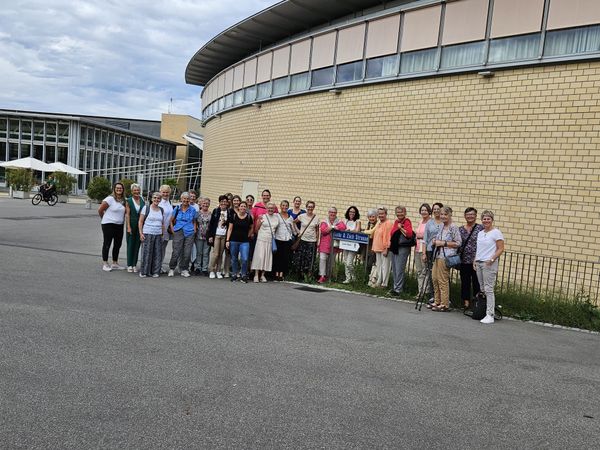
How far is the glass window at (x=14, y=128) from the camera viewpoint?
4194cm

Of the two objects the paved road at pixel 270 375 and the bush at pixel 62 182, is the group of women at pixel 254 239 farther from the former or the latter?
the bush at pixel 62 182

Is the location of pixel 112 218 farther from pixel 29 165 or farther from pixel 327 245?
pixel 29 165

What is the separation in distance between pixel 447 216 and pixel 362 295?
7.48 feet

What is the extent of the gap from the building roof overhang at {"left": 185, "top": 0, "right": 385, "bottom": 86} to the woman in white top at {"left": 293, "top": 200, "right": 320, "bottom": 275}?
810 cm

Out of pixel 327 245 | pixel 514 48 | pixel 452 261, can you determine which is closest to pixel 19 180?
pixel 327 245

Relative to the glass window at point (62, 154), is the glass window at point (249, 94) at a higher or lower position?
higher

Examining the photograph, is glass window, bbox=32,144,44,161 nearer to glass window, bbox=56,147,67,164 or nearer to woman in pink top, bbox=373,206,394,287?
glass window, bbox=56,147,67,164

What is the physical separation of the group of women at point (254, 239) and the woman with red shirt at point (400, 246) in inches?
0.7

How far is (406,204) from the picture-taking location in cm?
1312

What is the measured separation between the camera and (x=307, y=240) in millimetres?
10961

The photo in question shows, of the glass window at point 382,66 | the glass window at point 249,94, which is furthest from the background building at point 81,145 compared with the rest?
the glass window at point 382,66

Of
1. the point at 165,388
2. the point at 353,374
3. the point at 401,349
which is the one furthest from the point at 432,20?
the point at 165,388

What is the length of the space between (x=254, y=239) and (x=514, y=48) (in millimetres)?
6901

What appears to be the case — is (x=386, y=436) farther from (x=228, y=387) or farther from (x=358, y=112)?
(x=358, y=112)
